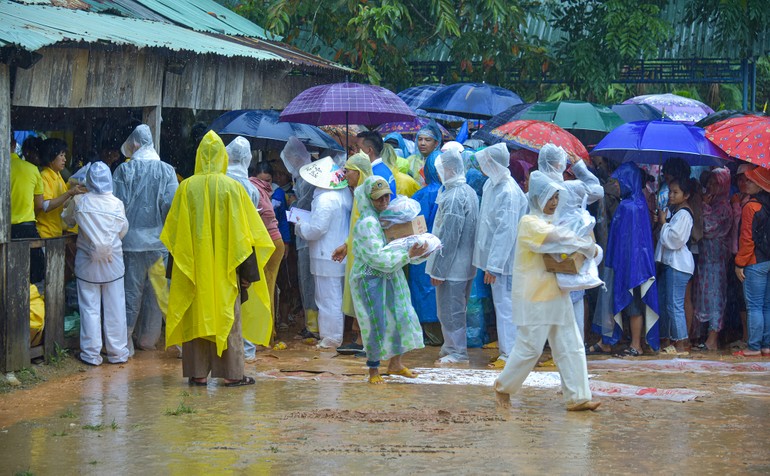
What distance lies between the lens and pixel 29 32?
8727 millimetres

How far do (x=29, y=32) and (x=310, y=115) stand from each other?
3942 millimetres

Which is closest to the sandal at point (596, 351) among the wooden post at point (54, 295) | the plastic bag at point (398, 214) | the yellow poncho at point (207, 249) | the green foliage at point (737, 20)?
the plastic bag at point (398, 214)

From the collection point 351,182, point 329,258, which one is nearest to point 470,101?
point 329,258

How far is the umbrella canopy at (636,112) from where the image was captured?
43.5ft

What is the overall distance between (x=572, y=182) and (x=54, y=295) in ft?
14.6

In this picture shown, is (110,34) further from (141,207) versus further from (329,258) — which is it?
(329,258)

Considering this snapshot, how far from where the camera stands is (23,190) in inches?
379

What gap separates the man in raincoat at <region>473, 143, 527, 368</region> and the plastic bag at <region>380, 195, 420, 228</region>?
101 centimetres

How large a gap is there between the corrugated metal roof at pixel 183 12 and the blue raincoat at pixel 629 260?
212 inches

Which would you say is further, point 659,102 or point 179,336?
point 659,102

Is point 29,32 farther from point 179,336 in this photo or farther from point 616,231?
point 616,231

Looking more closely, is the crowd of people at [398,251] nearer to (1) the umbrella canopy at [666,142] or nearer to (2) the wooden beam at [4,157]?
(1) the umbrella canopy at [666,142]

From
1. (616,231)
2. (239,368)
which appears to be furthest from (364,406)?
(616,231)

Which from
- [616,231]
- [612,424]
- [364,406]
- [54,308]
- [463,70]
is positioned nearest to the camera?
[612,424]
